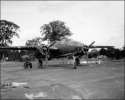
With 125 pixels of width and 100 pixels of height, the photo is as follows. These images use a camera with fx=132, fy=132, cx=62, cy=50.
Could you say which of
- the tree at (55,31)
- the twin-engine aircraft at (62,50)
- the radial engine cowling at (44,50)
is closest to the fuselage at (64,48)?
the twin-engine aircraft at (62,50)

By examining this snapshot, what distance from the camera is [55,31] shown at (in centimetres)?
5403

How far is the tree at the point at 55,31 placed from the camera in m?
54.2

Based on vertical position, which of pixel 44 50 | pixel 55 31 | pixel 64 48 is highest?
pixel 55 31

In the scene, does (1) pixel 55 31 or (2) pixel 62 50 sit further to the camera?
(1) pixel 55 31

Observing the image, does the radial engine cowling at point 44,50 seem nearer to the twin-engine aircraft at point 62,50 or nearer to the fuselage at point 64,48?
the twin-engine aircraft at point 62,50

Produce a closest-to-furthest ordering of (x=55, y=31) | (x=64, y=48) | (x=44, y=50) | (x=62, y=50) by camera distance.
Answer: (x=44, y=50) < (x=64, y=48) < (x=62, y=50) < (x=55, y=31)

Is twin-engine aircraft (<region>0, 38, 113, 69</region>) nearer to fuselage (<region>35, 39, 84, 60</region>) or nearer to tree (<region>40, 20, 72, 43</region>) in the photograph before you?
fuselage (<region>35, 39, 84, 60</region>)

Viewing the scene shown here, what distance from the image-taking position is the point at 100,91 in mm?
4555

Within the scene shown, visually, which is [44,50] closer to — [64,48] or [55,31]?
[64,48]

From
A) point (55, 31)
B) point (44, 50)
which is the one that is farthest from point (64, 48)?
point (55, 31)

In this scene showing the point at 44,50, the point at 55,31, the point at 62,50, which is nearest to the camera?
the point at 44,50

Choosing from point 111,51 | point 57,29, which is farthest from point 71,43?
point 57,29

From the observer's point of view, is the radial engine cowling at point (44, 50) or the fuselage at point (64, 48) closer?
the radial engine cowling at point (44, 50)

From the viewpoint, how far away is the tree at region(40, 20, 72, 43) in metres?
54.2
